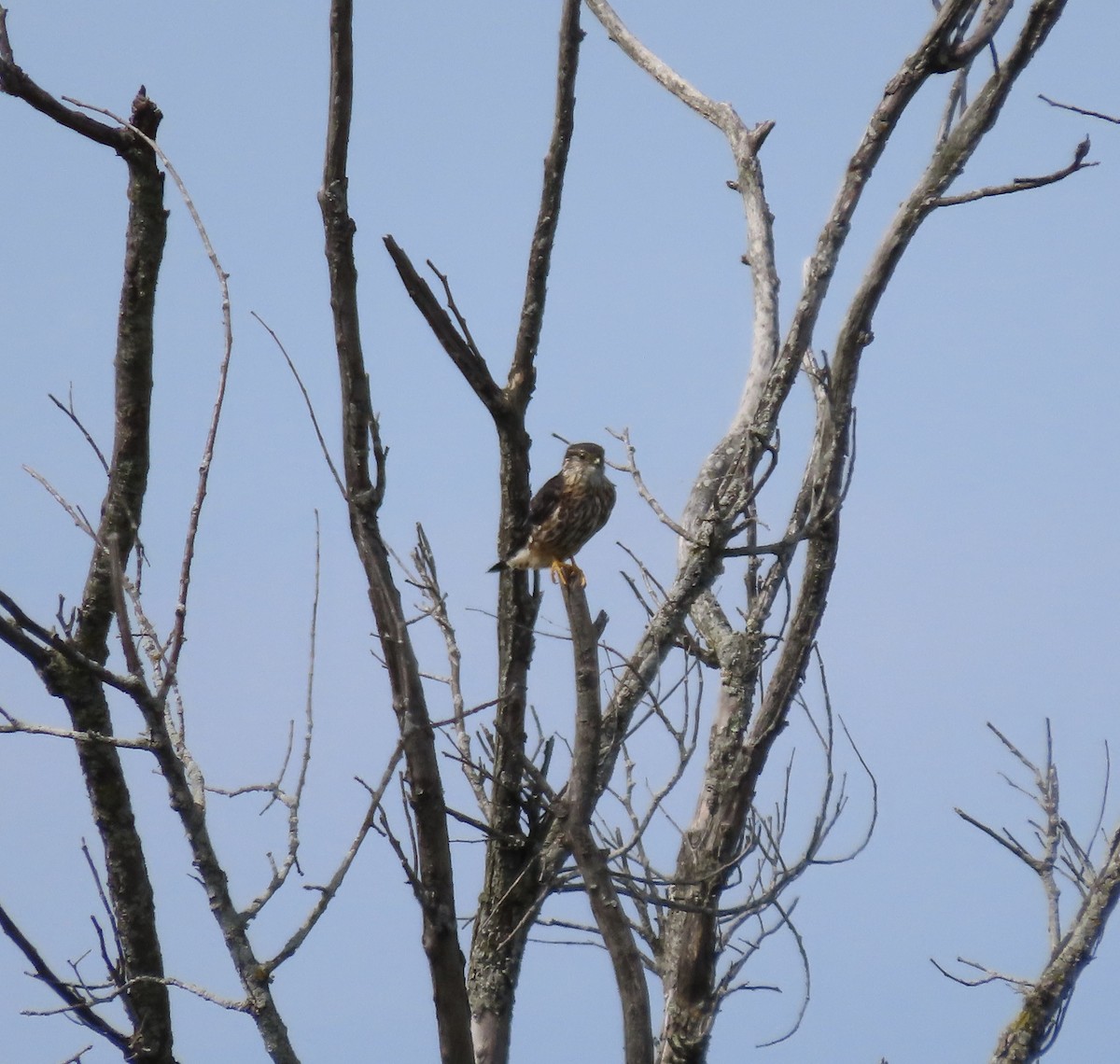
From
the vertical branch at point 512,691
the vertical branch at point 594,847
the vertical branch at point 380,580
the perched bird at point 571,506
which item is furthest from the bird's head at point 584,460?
the vertical branch at point 380,580

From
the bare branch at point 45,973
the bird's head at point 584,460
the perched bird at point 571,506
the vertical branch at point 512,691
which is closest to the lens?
the bare branch at point 45,973

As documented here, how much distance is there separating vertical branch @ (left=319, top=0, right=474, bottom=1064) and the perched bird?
95.7 inches

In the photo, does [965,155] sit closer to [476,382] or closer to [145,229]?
[476,382]

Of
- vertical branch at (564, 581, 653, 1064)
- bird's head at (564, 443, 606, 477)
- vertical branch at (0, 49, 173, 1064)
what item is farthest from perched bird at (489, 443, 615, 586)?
vertical branch at (0, 49, 173, 1064)

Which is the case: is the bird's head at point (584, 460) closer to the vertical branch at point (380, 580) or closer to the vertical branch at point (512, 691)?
the vertical branch at point (512, 691)

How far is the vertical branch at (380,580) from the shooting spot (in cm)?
302

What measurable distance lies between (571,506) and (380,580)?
10.2 feet

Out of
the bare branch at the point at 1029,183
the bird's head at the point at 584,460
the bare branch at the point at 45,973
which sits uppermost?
the bird's head at the point at 584,460

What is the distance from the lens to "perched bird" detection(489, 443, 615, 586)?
583cm

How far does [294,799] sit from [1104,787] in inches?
139

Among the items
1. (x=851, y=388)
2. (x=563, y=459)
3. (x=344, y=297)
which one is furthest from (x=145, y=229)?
(x=563, y=459)

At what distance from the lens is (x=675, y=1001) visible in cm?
505

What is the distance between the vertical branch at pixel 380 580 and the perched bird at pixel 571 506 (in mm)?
2430

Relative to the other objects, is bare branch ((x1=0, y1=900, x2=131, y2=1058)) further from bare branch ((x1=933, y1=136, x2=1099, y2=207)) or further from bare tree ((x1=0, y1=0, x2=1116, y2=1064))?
bare branch ((x1=933, y1=136, x2=1099, y2=207))
